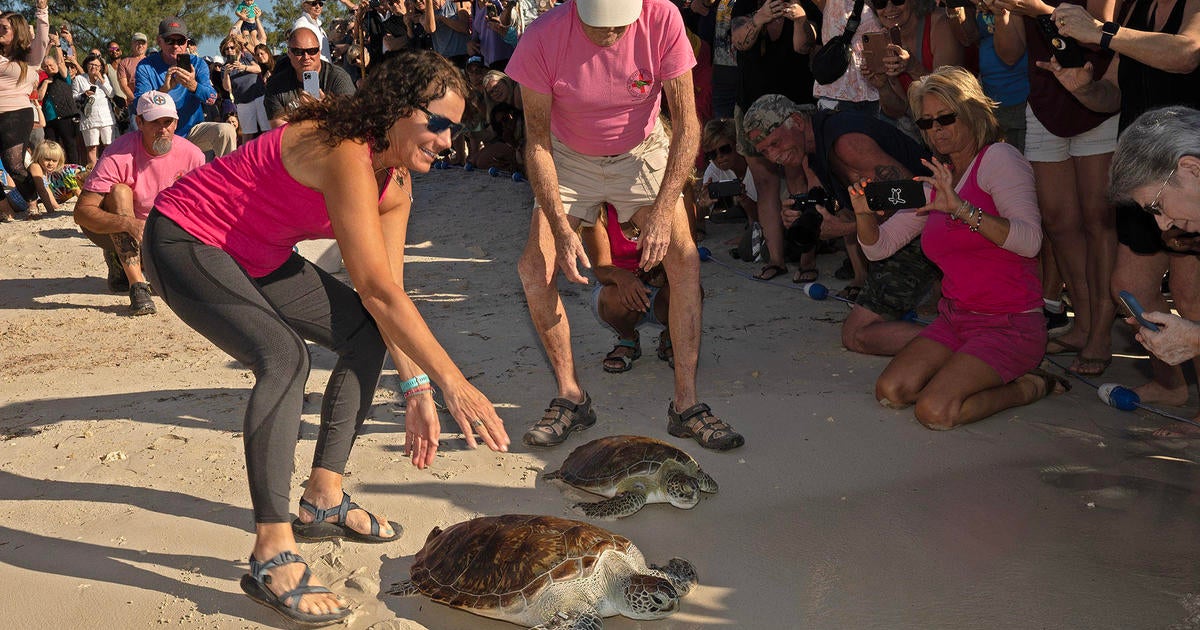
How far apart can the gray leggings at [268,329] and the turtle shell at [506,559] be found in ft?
1.54

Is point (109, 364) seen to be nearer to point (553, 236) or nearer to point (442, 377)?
point (553, 236)

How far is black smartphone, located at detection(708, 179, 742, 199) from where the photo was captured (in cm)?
607

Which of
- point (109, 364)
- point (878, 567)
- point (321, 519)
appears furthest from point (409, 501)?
point (109, 364)

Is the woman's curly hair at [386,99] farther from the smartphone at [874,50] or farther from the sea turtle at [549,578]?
the smartphone at [874,50]

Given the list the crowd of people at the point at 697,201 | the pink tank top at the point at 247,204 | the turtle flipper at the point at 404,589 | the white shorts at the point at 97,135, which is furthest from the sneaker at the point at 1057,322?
the white shorts at the point at 97,135

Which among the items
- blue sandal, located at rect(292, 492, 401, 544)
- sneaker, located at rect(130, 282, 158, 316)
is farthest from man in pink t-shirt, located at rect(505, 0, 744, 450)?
sneaker, located at rect(130, 282, 158, 316)

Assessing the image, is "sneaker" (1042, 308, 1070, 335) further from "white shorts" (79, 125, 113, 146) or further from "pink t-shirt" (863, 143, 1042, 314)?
"white shorts" (79, 125, 113, 146)

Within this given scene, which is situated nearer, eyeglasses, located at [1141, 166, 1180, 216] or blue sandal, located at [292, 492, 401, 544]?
eyeglasses, located at [1141, 166, 1180, 216]

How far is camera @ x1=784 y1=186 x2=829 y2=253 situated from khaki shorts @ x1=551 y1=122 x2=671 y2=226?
118cm

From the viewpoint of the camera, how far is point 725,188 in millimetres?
6102

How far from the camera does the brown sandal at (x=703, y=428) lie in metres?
Result: 3.73

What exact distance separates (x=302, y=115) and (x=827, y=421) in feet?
7.73

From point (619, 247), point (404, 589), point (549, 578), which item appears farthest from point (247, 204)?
point (619, 247)

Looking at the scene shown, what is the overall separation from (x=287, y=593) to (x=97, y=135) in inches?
425
